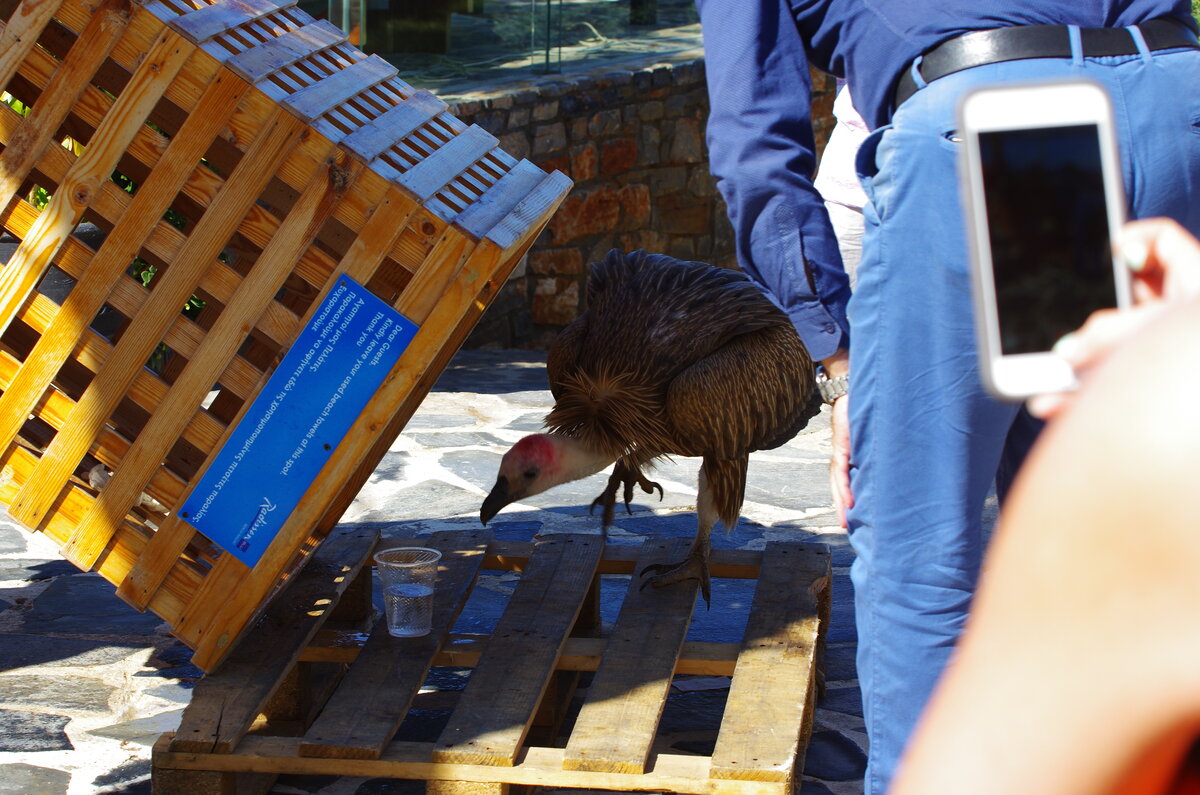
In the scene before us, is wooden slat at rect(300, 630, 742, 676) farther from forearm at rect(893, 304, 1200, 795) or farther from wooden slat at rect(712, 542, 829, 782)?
forearm at rect(893, 304, 1200, 795)

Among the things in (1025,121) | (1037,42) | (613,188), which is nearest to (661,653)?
(1037,42)

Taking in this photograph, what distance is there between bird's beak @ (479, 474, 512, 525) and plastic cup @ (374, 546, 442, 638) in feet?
2.02

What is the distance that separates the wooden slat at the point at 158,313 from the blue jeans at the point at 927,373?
1222 mm

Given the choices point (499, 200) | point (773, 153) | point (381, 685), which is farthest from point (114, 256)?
point (773, 153)

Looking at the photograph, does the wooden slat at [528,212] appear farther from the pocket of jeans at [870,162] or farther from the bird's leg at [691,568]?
the bird's leg at [691,568]

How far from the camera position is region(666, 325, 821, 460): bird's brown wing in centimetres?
371

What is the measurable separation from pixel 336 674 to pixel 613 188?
21.3 ft

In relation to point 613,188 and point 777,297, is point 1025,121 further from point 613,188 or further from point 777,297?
point 613,188

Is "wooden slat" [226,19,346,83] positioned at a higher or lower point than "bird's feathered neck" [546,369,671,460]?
higher

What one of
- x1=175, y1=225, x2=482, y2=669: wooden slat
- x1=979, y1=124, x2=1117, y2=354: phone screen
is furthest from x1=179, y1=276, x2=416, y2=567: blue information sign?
x1=979, y1=124, x2=1117, y2=354: phone screen

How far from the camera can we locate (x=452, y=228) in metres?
2.71

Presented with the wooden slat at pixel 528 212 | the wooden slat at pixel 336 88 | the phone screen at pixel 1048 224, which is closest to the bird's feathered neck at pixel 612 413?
the wooden slat at pixel 528 212

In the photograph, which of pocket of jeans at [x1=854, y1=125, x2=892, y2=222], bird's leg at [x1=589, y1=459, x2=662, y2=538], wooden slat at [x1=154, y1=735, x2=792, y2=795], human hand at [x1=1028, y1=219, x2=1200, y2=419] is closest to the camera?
human hand at [x1=1028, y1=219, x2=1200, y2=419]

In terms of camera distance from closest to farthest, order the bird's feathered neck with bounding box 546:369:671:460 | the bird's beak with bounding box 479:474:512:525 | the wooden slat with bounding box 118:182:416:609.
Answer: the wooden slat with bounding box 118:182:416:609 < the bird's feathered neck with bounding box 546:369:671:460 < the bird's beak with bounding box 479:474:512:525
